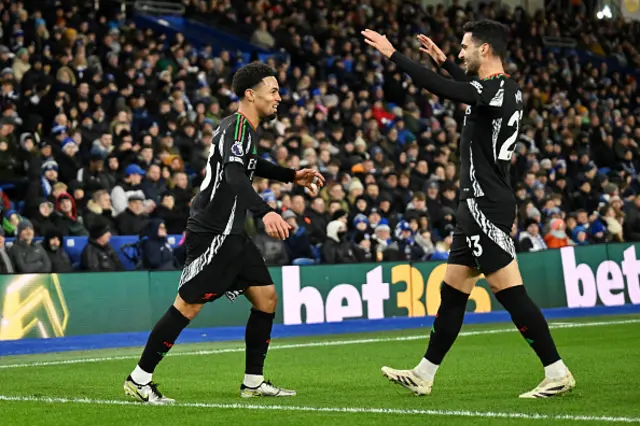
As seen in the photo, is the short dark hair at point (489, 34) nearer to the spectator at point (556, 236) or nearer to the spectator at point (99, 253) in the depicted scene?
the spectator at point (99, 253)

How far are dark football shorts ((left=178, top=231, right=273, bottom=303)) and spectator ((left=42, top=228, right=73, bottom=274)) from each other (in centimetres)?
839

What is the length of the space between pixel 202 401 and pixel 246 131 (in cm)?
203

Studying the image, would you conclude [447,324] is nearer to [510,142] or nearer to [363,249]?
[510,142]

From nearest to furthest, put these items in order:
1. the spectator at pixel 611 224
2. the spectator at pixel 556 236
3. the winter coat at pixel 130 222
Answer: the winter coat at pixel 130 222, the spectator at pixel 556 236, the spectator at pixel 611 224

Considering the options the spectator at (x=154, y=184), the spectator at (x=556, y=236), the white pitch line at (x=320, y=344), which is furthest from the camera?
the spectator at (x=556, y=236)

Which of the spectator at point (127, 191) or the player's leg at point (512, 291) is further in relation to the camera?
the spectator at point (127, 191)

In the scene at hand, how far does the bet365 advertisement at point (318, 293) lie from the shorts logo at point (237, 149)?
7505 millimetres

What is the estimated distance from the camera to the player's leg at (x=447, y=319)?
8539mm

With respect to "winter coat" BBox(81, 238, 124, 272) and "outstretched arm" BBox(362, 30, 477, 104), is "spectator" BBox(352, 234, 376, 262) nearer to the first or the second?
"winter coat" BBox(81, 238, 124, 272)

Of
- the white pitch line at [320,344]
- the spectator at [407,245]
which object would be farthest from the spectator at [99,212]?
the spectator at [407,245]

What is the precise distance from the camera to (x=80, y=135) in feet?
64.2

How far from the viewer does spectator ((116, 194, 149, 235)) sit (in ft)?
60.2

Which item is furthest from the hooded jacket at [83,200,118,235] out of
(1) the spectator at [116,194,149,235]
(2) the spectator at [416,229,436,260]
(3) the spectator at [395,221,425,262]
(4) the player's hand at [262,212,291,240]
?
(4) the player's hand at [262,212,291,240]

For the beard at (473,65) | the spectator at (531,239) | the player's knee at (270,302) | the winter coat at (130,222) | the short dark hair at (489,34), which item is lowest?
the player's knee at (270,302)
